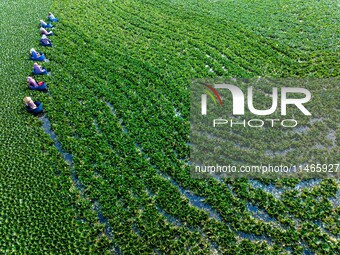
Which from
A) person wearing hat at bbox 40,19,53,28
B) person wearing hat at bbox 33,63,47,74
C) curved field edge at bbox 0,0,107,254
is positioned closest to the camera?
curved field edge at bbox 0,0,107,254

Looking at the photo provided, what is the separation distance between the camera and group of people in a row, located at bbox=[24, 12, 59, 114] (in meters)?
12.9

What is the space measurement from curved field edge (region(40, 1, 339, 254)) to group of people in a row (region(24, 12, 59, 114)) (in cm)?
51

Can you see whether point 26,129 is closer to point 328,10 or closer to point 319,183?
point 319,183

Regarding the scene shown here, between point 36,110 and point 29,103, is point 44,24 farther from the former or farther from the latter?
point 36,110

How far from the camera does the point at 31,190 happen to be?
33.7 feet

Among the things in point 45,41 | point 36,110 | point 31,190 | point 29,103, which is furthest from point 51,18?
point 31,190

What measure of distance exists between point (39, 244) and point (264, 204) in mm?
6385

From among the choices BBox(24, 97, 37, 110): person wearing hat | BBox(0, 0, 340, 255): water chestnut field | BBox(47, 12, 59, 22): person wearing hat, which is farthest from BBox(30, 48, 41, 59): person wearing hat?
BBox(47, 12, 59, 22): person wearing hat

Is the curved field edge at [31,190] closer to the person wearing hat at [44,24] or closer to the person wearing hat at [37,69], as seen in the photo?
the person wearing hat at [37,69]

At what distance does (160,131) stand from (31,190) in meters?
4.74

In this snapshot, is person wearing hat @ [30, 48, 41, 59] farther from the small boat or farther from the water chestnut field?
the small boat

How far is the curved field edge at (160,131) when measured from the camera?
905cm

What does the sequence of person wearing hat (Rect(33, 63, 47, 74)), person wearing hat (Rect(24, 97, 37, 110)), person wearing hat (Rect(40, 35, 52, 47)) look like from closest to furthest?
1. person wearing hat (Rect(24, 97, 37, 110))
2. person wearing hat (Rect(33, 63, 47, 74))
3. person wearing hat (Rect(40, 35, 52, 47))

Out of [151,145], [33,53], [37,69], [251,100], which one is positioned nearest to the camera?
[151,145]
